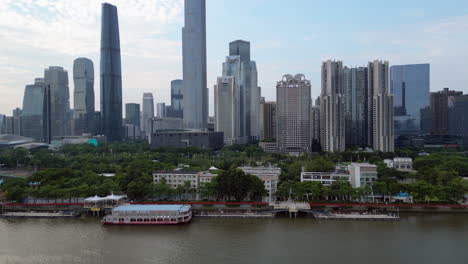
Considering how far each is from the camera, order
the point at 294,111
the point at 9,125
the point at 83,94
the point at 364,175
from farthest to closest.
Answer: the point at 9,125 → the point at 83,94 → the point at 294,111 → the point at 364,175

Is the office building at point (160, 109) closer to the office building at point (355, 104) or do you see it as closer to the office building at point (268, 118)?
the office building at point (268, 118)

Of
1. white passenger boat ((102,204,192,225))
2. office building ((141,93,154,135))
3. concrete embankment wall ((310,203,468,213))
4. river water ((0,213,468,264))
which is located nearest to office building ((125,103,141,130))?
office building ((141,93,154,135))

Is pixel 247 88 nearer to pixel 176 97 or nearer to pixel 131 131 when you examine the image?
pixel 176 97

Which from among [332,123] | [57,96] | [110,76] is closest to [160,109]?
[57,96]

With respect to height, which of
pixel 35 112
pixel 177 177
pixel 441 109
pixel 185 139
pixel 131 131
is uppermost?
pixel 35 112

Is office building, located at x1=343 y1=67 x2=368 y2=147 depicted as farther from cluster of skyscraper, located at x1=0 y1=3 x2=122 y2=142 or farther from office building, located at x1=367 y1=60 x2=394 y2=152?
cluster of skyscraper, located at x1=0 y1=3 x2=122 y2=142

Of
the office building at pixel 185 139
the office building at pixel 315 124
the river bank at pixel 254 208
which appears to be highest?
the office building at pixel 315 124

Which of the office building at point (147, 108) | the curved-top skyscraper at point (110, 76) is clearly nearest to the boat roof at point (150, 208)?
the curved-top skyscraper at point (110, 76)
